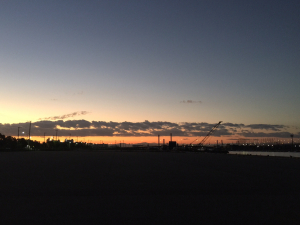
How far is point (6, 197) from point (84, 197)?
2.87 meters

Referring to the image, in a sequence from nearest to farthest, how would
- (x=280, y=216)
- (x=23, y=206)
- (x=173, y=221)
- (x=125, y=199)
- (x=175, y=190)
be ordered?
(x=173, y=221) → (x=280, y=216) → (x=23, y=206) → (x=125, y=199) → (x=175, y=190)

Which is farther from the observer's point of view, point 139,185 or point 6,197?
point 139,185

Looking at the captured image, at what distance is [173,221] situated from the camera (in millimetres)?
7156

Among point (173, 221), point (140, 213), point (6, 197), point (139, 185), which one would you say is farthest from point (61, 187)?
point (173, 221)

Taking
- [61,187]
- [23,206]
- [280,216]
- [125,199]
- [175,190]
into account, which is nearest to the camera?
[280,216]

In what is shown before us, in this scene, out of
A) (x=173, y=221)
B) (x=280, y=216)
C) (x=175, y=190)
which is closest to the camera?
(x=173, y=221)

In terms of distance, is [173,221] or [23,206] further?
[23,206]

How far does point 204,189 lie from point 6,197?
8.00 m

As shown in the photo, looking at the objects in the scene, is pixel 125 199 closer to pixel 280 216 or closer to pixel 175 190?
pixel 175 190

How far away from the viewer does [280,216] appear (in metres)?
7.66

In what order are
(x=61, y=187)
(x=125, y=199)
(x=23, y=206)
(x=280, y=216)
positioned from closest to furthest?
(x=280, y=216)
(x=23, y=206)
(x=125, y=199)
(x=61, y=187)

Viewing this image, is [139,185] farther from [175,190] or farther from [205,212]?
[205,212]

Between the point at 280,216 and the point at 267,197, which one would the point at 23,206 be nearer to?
the point at 280,216

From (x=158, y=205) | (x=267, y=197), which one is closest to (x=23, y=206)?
(x=158, y=205)
